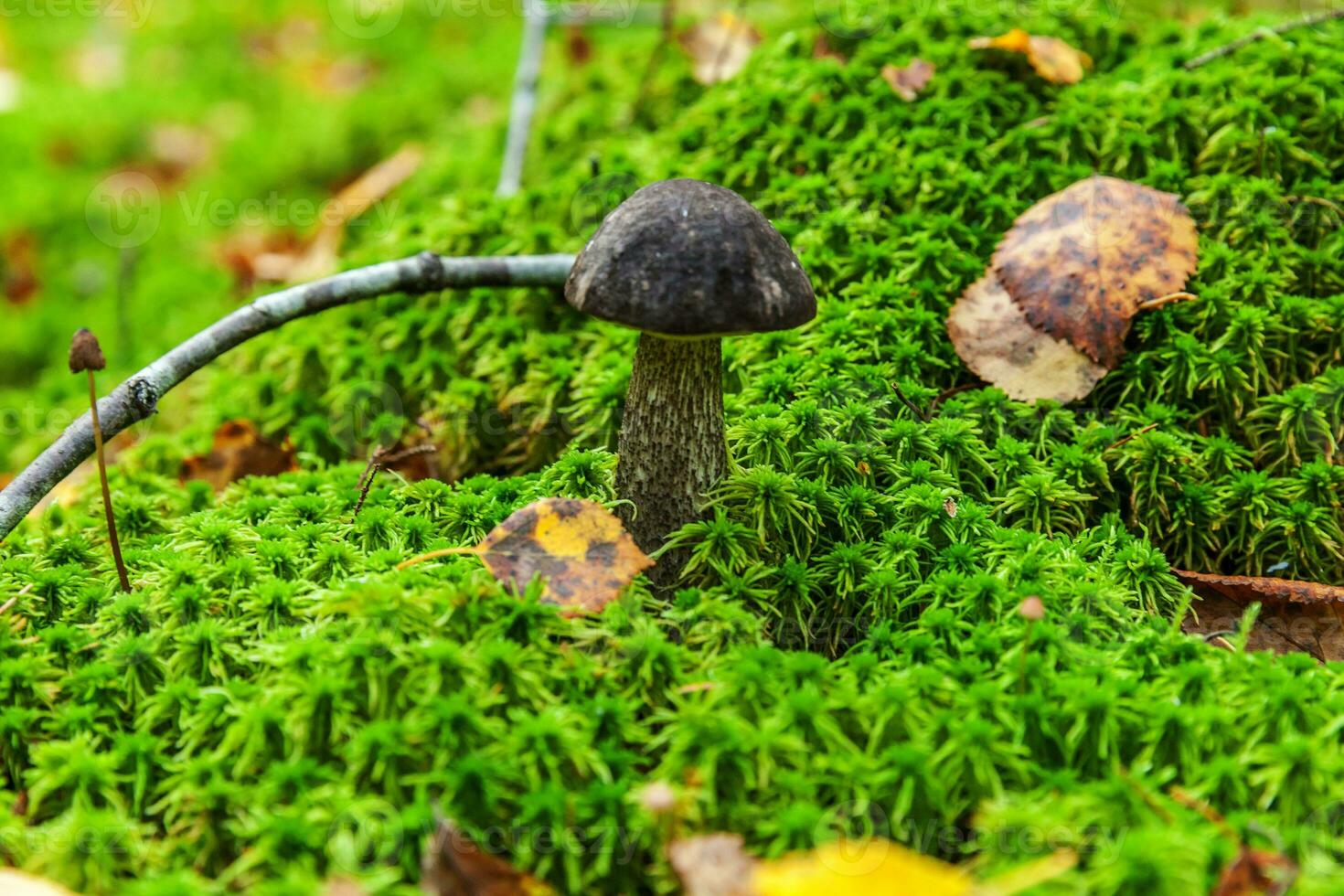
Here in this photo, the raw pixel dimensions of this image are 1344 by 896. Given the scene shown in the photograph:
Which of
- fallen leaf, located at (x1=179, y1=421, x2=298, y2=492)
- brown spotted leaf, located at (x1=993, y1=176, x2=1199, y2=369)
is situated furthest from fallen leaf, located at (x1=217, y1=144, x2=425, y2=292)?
brown spotted leaf, located at (x1=993, y1=176, x2=1199, y2=369)

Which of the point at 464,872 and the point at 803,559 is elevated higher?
the point at 803,559

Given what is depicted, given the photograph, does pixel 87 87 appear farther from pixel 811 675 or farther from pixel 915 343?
pixel 811 675

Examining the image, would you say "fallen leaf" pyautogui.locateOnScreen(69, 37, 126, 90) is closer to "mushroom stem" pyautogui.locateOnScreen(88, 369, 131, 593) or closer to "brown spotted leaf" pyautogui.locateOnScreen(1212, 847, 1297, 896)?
"mushroom stem" pyautogui.locateOnScreen(88, 369, 131, 593)

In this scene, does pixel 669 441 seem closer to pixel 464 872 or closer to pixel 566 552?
pixel 566 552

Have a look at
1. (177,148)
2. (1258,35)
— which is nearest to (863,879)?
(1258,35)

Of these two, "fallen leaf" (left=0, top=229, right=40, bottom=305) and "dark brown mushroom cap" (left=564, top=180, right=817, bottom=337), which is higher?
"dark brown mushroom cap" (left=564, top=180, right=817, bottom=337)

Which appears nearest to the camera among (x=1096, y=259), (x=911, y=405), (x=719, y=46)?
(x=911, y=405)

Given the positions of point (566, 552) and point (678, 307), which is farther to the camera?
point (566, 552)
